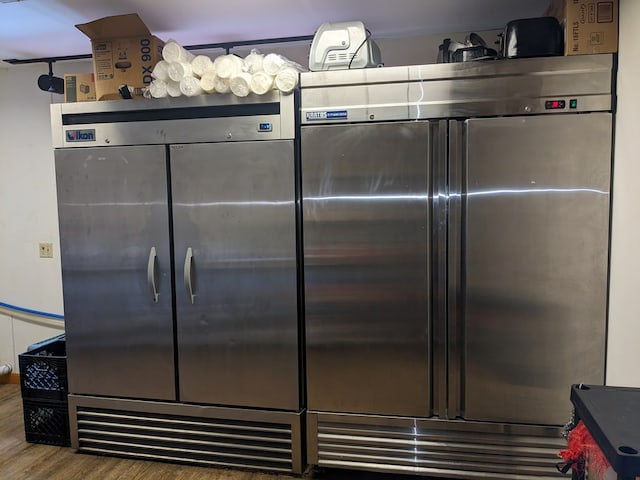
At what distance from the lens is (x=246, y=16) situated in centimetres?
245

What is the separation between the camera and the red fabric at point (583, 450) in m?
1.08

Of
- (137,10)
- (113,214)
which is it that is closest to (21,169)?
(113,214)

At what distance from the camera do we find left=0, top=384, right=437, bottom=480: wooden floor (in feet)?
7.77

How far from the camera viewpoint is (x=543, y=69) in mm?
2021

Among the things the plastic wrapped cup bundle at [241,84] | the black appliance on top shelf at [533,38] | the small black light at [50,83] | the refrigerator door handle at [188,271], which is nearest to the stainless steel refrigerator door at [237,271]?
the refrigerator door handle at [188,271]

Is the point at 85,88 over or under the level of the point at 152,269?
over

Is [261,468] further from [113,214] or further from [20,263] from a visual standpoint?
[20,263]

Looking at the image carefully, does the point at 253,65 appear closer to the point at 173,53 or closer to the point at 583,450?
the point at 173,53

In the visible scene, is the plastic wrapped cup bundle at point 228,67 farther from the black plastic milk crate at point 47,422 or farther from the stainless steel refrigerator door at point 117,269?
the black plastic milk crate at point 47,422

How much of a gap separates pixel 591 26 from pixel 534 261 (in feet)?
3.35

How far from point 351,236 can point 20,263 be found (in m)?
2.67

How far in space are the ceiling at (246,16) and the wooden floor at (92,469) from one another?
232 cm

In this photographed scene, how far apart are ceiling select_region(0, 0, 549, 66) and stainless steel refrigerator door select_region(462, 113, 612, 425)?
0.78m

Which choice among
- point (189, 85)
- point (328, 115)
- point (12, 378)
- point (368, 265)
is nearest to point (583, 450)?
point (368, 265)
